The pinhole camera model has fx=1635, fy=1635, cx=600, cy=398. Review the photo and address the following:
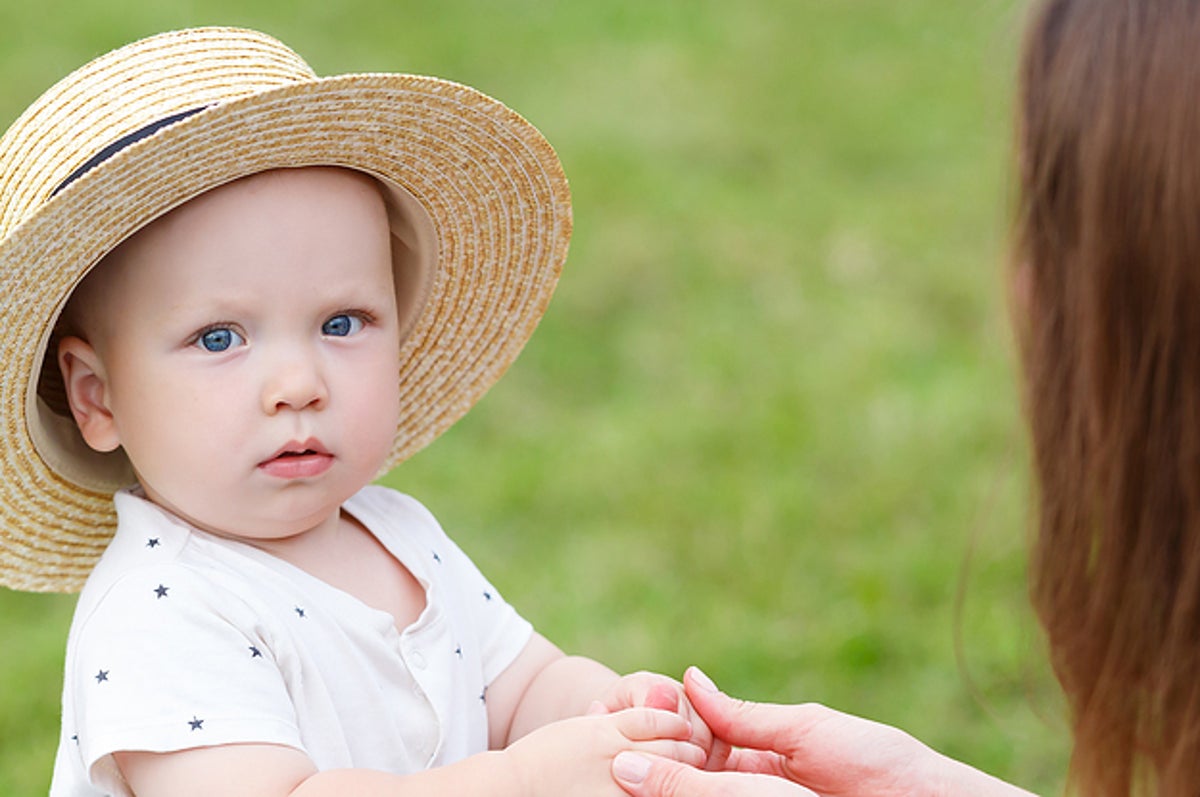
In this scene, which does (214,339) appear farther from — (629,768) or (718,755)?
(718,755)

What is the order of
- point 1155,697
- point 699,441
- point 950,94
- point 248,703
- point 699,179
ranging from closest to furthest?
point 248,703 → point 1155,697 → point 699,441 → point 699,179 → point 950,94

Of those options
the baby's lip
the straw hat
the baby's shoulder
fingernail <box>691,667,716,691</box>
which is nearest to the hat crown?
the straw hat

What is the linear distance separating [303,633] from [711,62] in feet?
21.0

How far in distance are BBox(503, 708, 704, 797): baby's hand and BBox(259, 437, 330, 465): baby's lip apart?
40cm

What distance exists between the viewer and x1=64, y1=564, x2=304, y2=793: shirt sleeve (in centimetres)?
171

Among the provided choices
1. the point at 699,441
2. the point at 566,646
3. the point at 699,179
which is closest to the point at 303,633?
the point at 566,646

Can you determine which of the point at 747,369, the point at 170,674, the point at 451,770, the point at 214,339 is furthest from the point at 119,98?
the point at 747,369

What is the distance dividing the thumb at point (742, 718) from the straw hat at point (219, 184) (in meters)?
0.51

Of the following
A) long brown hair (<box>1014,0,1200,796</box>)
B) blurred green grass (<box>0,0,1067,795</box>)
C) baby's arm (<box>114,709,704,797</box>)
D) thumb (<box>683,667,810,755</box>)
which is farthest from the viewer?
blurred green grass (<box>0,0,1067,795</box>)

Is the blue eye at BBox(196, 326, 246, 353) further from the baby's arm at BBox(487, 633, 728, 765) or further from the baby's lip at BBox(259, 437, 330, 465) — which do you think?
the baby's arm at BBox(487, 633, 728, 765)

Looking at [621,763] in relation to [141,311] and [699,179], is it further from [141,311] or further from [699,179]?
[699,179]

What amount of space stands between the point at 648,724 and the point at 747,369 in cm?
354

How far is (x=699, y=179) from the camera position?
6703mm

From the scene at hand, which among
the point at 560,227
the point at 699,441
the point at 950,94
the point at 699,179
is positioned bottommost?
the point at 560,227
